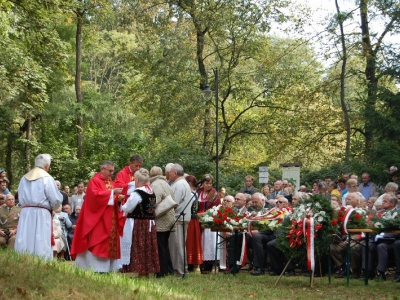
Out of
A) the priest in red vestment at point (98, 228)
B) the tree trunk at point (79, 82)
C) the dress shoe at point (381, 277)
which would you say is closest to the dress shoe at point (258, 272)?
the dress shoe at point (381, 277)

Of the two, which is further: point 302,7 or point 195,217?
point 302,7

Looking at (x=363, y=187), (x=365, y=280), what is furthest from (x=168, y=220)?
(x=363, y=187)

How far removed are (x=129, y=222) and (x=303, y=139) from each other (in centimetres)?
1721

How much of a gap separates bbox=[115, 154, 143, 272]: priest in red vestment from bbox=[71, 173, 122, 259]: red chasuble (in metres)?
0.36

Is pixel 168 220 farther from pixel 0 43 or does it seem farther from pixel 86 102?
pixel 86 102

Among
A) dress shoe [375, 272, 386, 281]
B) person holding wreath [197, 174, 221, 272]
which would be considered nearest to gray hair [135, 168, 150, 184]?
person holding wreath [197, 174, 221, 272]

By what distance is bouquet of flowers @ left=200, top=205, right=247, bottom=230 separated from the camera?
1399cm

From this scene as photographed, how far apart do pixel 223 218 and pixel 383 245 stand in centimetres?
300

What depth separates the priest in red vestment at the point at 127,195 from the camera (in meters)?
13.6

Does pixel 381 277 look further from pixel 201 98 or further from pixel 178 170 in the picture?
pixel 201 98

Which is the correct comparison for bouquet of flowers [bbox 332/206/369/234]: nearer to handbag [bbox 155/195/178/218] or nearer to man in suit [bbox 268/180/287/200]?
handbag [bbox 155/195/178/218]

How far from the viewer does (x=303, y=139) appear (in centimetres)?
3045

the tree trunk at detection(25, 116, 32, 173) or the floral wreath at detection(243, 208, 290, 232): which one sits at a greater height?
the tree trunk at detection(25, 116, 32, 173)

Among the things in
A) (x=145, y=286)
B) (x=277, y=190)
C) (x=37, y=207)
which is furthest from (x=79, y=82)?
(x=145, y=286)
